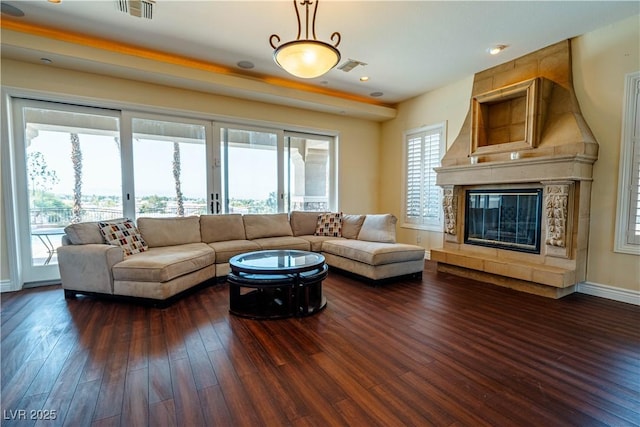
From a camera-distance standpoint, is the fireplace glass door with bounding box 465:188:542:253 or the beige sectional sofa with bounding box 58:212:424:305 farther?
the fireplace glass door with bounding box 465:188:542:253

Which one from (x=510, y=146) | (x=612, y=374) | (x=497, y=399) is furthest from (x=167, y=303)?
(x=510, y=146)

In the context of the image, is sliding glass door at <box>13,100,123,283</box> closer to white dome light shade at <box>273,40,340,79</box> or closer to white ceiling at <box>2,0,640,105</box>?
white ceiling at <box>2,0,640,105</box>

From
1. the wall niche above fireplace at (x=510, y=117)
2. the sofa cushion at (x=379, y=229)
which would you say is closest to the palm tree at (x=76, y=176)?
the sofa cushion at (x=379, y=229)

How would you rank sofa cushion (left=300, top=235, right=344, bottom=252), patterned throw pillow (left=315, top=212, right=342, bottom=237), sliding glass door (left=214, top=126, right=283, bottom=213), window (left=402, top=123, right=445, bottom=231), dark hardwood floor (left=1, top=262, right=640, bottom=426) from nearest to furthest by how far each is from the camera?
dark hardwood floor (left=1, top=262, right=640, bottom=426) → sofa cushion (left=300, top=235, right=344, bottom=252) → sliding glass door (left=214, top=126, right=283, bottom=213) → patterned throw pillow (left=315, top=212, right=342, bottom=237) → window (left=402, top=123, right=445, bottom=231)

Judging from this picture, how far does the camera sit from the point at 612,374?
188 cm

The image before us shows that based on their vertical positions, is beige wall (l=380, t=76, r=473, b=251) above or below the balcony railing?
above

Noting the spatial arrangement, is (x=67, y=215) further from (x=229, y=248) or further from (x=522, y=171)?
(x=522, y=171)

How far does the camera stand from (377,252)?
12.1 ft

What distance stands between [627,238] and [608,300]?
703 millimetres

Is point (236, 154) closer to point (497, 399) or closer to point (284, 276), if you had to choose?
point (284, 276)

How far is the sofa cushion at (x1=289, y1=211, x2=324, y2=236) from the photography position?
509 cm

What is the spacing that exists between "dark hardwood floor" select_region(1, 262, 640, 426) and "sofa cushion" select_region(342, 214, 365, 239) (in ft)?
6.04

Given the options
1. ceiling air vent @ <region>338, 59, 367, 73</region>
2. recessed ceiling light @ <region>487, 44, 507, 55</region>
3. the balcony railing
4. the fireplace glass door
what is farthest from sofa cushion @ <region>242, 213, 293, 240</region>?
recessed ceiling light @ <region>487, 44, 507, 55</region>

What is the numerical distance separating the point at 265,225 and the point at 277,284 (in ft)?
7.00
